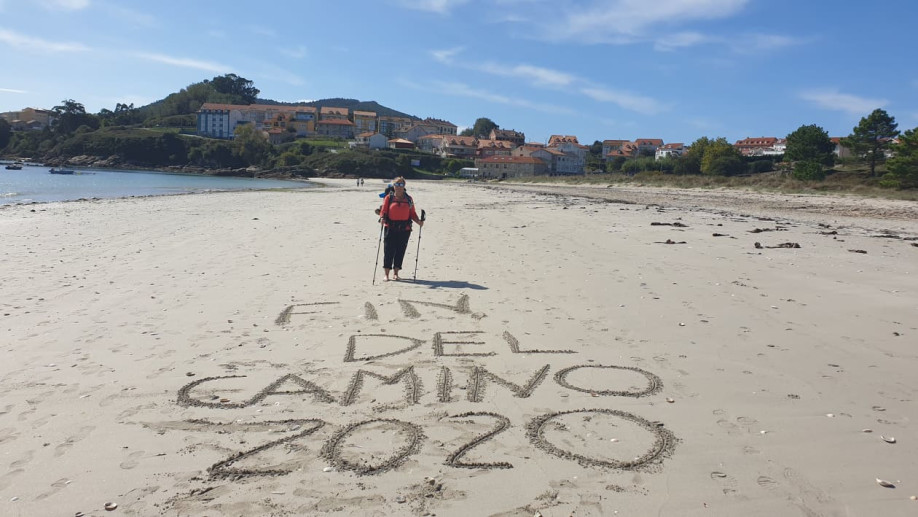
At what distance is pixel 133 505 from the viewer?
3.21 metres

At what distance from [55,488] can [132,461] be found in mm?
417

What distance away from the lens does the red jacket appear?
9797 mm

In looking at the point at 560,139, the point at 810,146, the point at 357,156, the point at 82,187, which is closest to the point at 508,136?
the point at 560,139

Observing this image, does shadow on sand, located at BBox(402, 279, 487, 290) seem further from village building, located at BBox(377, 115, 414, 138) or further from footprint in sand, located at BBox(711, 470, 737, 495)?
village building, located at BBox(377, 115, 414, 138)

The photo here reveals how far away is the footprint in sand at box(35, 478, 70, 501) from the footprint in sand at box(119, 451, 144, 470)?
296mm

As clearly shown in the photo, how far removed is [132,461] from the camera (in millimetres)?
3650

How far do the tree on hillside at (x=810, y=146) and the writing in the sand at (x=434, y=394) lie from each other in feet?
220

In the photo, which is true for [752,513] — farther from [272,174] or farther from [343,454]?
[272,174]

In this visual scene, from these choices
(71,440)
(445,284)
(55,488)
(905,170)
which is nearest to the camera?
(55,488)

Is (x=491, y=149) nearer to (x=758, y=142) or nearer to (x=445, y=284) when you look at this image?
(x=758, y=142)

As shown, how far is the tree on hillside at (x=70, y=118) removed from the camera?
153 metres

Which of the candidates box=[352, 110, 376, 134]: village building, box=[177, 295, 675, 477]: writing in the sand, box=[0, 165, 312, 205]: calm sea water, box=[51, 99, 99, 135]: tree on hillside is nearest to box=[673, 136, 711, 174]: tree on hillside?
box=[0, 165, 312, 205]: calm sea water

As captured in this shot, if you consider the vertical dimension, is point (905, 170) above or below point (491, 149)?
below

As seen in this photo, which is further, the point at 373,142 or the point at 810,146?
the point at 373,142
